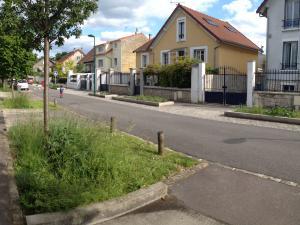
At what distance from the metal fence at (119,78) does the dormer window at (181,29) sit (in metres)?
5.97

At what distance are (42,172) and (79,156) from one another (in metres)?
0.66

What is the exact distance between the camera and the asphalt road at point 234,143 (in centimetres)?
784

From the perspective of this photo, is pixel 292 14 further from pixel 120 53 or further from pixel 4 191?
pixel 120 53

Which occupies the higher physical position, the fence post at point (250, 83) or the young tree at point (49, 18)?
the young tree at point (49, 18)

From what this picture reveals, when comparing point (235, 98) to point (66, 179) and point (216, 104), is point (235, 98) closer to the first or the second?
point (216, 104)

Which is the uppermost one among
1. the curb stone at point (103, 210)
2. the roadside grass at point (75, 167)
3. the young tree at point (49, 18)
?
the young tree at point (49, 18)

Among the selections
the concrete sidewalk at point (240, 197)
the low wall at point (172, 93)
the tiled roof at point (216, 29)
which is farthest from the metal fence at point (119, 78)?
the concrete sidewalk at point (240, 197)

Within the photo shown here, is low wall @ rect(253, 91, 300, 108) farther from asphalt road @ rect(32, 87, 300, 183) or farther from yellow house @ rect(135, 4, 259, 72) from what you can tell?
yellow house @ rect(135, 4, 259, 72)

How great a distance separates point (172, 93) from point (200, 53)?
773 centimetres

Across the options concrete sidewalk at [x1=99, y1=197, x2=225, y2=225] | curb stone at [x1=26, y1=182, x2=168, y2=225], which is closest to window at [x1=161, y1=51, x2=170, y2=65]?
curb stone at [x1=26, y1=182, x2=168, y2=225]

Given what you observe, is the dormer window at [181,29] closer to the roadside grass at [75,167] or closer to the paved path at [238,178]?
the paved path at [238,178]

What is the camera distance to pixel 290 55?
80.2ft

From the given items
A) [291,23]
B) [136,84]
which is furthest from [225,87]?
[136,84]

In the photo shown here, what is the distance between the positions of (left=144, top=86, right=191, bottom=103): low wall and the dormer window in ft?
24.2
